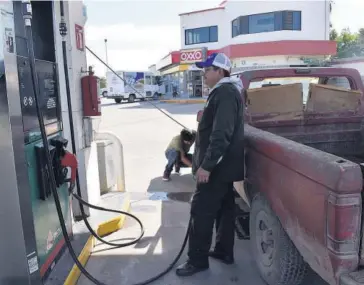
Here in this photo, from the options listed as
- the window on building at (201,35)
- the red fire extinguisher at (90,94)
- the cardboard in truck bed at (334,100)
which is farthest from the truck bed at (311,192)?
the window on building at (201,35)

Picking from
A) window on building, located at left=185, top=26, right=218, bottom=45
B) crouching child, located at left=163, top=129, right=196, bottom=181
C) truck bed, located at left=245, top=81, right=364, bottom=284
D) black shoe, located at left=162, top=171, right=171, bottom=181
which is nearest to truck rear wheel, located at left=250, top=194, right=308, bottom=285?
truck bed, located at left=245, top=81, right=364, bottom=284

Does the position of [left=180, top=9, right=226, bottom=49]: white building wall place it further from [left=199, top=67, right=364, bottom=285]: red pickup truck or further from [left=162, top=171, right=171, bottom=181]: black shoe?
[left=199, top=67, right=364, bottom=285]: red pickup truck

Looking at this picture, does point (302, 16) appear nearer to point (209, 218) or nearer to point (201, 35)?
point (201, 35)

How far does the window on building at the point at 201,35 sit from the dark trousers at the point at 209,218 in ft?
97.7

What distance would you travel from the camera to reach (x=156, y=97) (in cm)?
3897

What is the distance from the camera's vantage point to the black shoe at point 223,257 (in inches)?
141

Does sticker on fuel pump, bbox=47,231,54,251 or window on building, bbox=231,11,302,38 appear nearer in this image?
sticker on fuel pump, bbox=47,231,54,251

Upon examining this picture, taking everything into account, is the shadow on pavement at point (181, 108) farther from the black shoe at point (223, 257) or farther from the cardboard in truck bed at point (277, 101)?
the black shoe at point (223, 257)

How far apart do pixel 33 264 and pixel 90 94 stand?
2.14m

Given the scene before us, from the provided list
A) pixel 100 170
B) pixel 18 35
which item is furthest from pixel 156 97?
pixel 18 35

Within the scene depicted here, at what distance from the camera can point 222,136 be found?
9.71 feet

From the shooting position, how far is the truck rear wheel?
2.76 meters

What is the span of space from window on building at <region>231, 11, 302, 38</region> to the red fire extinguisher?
24613mm

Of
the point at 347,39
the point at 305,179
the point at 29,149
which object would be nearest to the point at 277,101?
the point at 305,179
